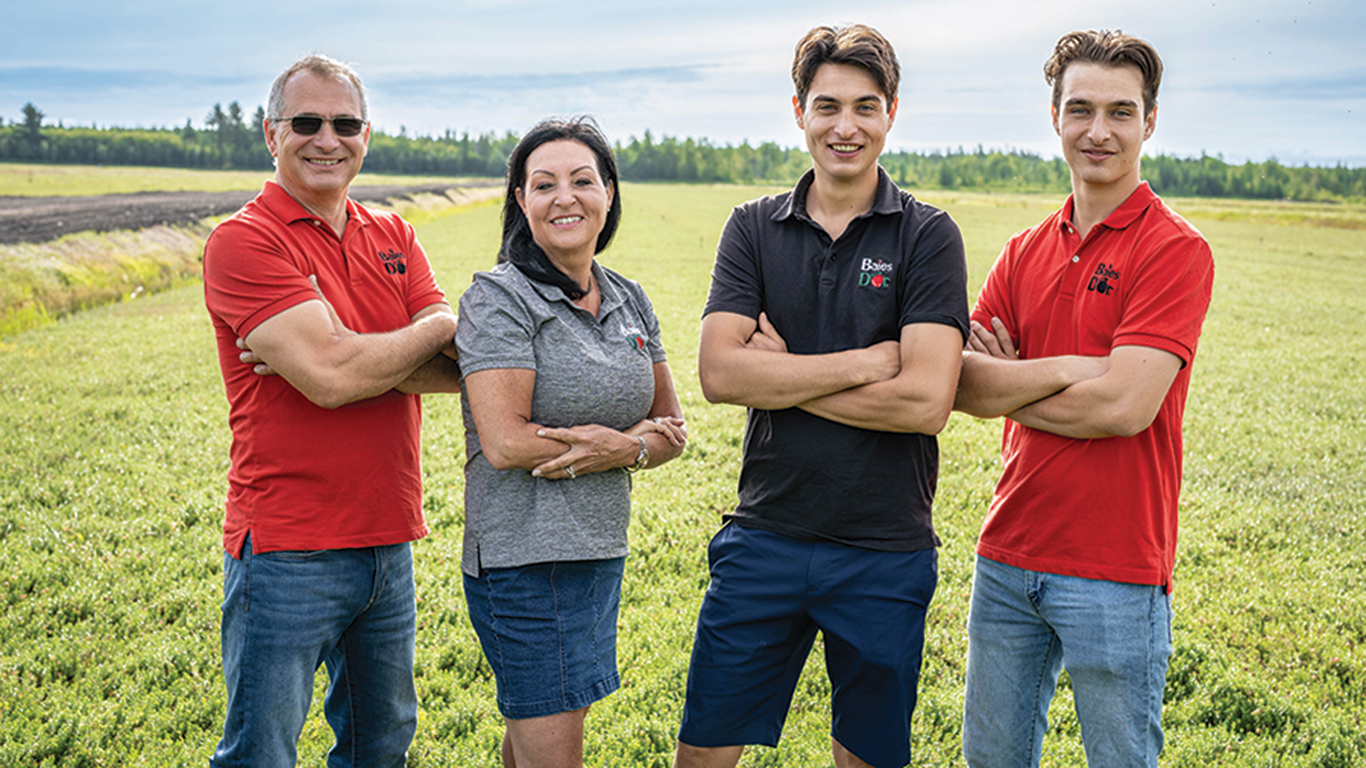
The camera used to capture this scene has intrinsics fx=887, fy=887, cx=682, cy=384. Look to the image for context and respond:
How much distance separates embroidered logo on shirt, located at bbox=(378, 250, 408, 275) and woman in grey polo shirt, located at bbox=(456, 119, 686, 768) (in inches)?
20.8

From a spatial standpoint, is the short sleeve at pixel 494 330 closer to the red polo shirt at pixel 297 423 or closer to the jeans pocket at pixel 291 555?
the red polo shirt at pixel 297 423

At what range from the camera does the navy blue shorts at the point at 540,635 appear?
9.59 ft

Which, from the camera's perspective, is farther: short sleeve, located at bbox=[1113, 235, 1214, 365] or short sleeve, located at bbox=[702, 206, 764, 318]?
short sleeve, located at bbox=[702, 206, 764, 318]

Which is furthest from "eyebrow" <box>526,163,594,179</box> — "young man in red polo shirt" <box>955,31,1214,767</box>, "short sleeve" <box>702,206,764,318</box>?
"young man in red polo shirt" <box>955,31,1214,767</box>

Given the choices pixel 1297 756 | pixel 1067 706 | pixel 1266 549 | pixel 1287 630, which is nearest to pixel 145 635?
pixel 1067 706

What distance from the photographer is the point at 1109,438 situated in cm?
303

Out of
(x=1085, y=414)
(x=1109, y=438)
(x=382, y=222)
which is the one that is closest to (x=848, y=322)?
(x=1085, y=414)

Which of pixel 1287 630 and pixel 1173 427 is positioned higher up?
pixel 1173 427

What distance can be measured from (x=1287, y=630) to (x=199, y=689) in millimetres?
6921

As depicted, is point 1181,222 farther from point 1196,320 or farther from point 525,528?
point 525,528

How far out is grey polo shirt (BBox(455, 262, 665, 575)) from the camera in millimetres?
2918

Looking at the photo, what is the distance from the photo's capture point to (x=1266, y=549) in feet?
25.0

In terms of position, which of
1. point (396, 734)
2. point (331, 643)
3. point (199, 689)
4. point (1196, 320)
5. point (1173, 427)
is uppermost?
point (1196, 320)

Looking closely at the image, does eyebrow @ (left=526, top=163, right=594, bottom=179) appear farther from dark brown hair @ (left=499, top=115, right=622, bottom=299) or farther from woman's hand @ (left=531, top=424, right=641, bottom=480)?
woman's hand @ (left=531, top=424, right=641, bottom=480)
